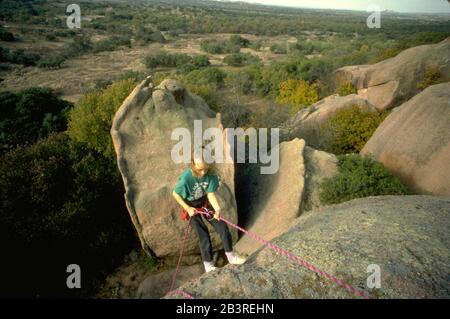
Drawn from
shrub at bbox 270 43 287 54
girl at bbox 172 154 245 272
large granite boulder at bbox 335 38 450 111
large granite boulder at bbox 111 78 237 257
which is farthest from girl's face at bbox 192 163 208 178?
shrub at bbox 270 43 287 54

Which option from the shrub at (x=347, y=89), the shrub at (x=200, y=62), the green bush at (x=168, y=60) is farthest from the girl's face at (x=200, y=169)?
the green bush at (x=168, y=60)

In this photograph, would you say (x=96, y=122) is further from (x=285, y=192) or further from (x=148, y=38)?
(x=148, y=38)

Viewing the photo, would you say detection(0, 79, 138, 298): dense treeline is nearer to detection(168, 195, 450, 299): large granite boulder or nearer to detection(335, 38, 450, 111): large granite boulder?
detection(168, 195, 450, 299): large granite boulder

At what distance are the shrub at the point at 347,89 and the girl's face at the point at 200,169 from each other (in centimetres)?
1507

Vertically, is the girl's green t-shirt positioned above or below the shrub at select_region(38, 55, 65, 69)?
below

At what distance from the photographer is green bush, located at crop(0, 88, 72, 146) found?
45.5 feet

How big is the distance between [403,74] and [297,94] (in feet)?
20.1

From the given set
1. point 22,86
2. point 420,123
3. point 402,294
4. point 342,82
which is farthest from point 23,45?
point 402,294

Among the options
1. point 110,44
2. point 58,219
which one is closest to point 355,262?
point 58,219

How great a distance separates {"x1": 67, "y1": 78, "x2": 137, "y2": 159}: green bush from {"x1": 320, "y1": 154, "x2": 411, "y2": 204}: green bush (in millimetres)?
5008

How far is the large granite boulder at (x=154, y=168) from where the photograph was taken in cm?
658
